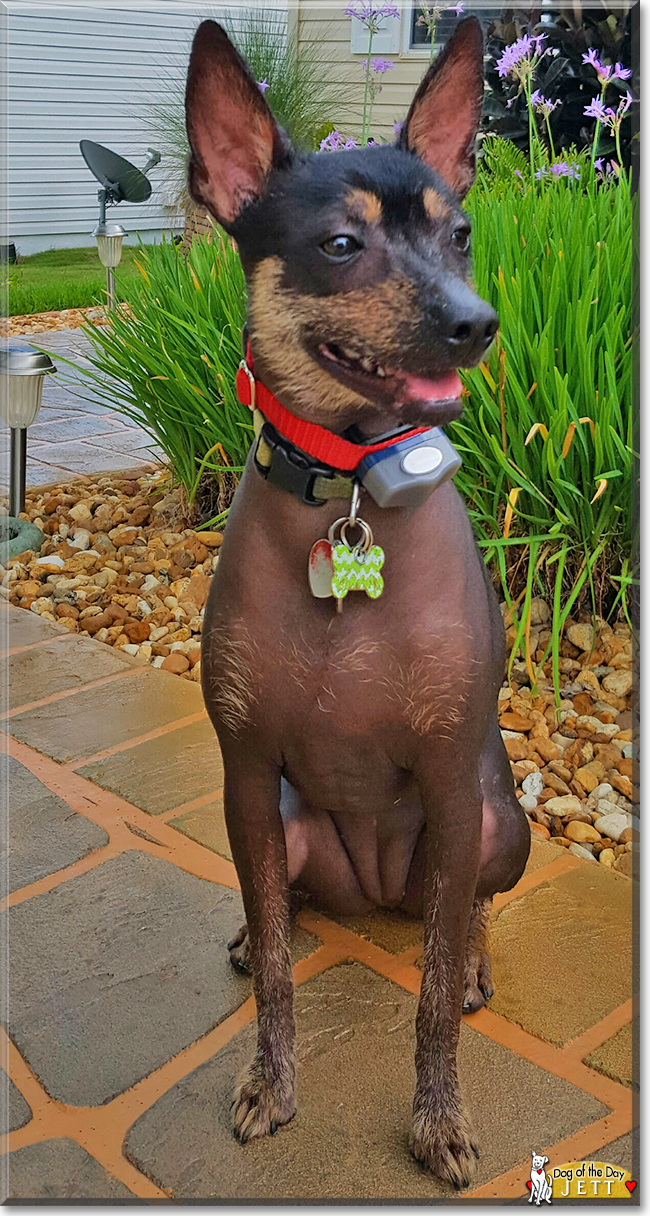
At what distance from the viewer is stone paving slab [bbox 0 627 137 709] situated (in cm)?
298

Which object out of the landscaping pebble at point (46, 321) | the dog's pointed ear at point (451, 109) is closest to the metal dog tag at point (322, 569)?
the dog's pointed ear at point (451, 109)

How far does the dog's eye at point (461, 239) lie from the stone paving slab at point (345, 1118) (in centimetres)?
122

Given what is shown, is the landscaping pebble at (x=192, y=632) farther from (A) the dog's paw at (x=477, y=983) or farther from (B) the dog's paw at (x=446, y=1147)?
(B) the dog's paw at (x=446, y=1147)

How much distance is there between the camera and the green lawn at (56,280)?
8609 mm

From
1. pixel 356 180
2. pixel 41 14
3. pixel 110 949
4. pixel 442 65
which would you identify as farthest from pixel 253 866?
pixel 41 14

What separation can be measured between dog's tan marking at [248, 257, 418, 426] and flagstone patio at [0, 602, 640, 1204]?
102 centimetres

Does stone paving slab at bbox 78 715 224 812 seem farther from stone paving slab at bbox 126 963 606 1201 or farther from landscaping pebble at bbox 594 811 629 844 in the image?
landscaping pebble at bbox 594 811 629 844

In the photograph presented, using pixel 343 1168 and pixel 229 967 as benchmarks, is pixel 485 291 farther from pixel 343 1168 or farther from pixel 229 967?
pixel 343 1168

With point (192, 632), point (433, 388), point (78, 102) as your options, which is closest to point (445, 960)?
point (433, 388)

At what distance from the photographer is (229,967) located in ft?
6.48

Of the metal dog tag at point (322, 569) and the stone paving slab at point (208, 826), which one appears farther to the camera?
the stone paving slab at point (208, 826)

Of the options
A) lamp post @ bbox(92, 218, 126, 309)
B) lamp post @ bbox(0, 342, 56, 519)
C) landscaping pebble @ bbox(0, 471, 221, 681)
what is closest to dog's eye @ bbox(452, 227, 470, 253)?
landscaping pebble @ bbox(0, 471, 221, 681)

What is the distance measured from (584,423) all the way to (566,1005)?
142 cm

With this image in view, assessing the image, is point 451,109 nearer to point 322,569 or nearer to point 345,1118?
point 322,569
